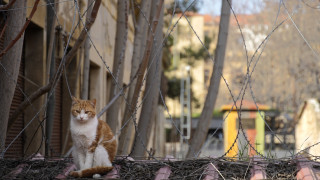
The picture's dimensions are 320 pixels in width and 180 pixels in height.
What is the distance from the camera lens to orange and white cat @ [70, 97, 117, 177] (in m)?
5.23

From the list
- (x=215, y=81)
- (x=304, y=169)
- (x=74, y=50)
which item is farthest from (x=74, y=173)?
(x=215, y=81)

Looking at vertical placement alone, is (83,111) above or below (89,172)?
above

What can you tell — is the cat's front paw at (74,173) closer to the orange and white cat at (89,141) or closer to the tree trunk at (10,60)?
the orange and white cat at (89,141)

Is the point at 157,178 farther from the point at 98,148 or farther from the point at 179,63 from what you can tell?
the point at 179,63

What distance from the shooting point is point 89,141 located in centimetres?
529

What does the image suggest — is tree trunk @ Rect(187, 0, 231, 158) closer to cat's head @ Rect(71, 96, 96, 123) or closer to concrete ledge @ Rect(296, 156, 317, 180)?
cat's head @ Rect(71, 96, 96, 123)

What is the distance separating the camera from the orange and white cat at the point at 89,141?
5227mm

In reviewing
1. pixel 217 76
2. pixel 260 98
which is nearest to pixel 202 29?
pixel 260 98

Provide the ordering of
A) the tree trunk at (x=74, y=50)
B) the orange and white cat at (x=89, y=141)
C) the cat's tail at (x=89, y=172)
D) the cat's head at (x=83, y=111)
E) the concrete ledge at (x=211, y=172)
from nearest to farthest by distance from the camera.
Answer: the concrete ledge at (x=211, y=172) < the cat's tail at (x=89, y=172) < the orange and white cat at (x=89, y=141) < the cat's head at (x=83, y=111) < the tree trunk at (x=74, y=50)

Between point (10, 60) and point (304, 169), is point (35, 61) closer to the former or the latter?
point (10, 60)

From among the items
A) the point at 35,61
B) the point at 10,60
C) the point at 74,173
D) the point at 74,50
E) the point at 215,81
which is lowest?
the point at 74,173

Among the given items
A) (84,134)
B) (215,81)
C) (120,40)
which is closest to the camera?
(84,134)

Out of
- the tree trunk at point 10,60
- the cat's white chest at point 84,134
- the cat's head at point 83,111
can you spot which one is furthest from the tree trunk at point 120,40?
the cat's white chest at point 84,134

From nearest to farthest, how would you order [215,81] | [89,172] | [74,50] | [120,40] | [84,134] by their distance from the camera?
1. [89,172]
2. [84,134]
3. [74,50]
4. [120,40]
5. [215,81]
